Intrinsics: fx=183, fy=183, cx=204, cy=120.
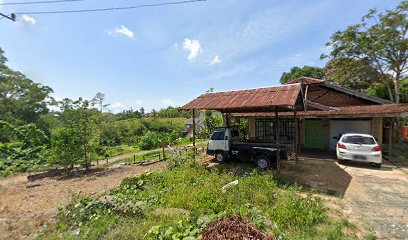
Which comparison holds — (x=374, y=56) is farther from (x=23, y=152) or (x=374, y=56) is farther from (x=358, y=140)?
(x=23, y=152)

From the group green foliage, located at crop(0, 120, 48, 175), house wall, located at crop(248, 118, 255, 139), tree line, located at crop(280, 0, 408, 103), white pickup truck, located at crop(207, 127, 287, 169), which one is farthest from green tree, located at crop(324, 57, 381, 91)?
green foliage, located at crop(0, 120, 48, 175)

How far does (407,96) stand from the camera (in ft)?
55.1

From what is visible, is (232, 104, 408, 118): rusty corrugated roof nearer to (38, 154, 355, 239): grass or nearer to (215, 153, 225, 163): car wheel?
(215, 153, 225, 163): car wheel

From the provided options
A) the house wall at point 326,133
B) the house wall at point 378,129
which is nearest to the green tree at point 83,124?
the house wall at point 326,133

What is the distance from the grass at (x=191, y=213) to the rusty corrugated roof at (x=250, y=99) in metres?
2.87

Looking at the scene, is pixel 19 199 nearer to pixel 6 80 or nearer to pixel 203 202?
pixel 203 202

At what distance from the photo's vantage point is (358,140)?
8.48 meters

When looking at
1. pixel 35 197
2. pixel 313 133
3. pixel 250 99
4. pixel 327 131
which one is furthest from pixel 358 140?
pixel 35 197

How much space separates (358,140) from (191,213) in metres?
8.71

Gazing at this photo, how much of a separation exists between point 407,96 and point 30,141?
Result: 99.2ft

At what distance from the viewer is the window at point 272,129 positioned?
13.3 metres

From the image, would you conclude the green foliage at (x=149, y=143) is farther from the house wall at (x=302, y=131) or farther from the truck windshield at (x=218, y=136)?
the house wall at (x=302, y=131)

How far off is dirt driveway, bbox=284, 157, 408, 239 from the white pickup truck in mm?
993

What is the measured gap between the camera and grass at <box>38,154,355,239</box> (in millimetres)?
3656
